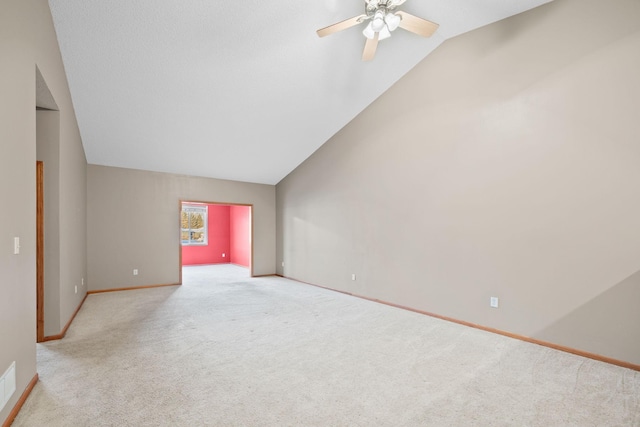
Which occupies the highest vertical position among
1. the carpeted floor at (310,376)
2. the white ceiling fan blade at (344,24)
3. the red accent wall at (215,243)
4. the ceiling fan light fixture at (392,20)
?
the white ceiling fan blade at (344,24)

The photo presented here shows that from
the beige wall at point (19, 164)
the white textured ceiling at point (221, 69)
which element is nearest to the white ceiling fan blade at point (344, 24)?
the white textured ceiling at point (221, 69)

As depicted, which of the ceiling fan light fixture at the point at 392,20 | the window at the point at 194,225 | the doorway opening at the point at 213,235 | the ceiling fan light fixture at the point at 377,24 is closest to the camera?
the ceiling fan light fixture at the point at 392,20

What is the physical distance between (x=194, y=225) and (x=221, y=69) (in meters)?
7.06

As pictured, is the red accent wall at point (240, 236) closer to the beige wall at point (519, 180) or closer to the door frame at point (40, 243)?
the beige wall at point (519, 180)

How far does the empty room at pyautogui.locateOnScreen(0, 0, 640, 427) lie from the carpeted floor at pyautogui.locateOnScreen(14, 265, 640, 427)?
0.02m

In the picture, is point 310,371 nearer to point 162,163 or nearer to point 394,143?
point 394,143

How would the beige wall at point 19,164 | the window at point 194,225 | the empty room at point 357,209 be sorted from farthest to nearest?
the window at point 194,225 → the empty room at point 357,209 → the beige wall at point 19,164

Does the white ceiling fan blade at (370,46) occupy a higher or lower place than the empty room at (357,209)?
higher

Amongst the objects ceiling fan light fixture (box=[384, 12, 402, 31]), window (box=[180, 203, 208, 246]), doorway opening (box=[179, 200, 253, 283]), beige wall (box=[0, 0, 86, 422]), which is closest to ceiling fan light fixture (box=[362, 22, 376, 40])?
ceiling fan light fixture (box=[384, 12, 402, 31])

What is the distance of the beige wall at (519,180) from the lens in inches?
109

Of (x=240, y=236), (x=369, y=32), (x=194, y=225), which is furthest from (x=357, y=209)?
(x=194, y=225)

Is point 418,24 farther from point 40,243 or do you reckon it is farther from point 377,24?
point 40,243

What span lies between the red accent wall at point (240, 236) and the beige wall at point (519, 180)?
16.2ft

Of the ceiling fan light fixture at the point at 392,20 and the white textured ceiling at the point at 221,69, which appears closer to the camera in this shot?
the ceiling fan light fixture at the point at 392,20
